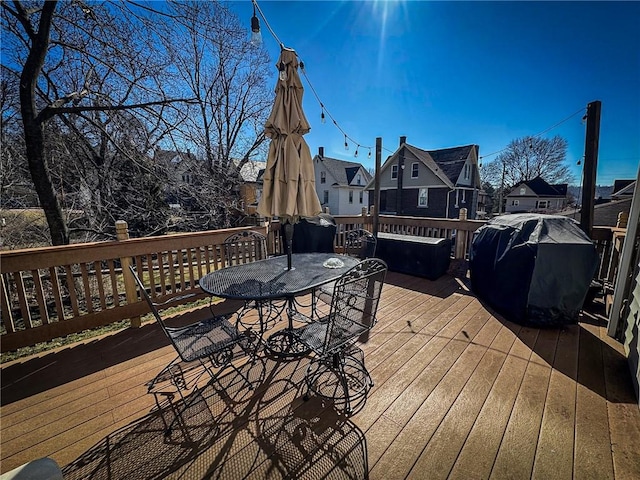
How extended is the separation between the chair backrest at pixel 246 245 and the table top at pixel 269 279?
666mm

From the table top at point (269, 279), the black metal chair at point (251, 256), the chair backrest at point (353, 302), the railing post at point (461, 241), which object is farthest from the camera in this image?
the railing post at point (461, 241)

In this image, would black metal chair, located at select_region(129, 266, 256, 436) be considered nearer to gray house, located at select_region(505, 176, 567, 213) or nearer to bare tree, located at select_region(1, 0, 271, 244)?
bare tree, located at select_region(1, 0, 271, 244)

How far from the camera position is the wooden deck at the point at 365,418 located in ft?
4.97

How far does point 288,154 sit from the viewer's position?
2426mm

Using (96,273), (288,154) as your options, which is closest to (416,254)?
(288,154)

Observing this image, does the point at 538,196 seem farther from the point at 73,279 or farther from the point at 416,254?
the point at 73,279

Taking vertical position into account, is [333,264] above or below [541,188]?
below

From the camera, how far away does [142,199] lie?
6438 millimetres

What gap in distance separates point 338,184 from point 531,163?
1945 centimetres

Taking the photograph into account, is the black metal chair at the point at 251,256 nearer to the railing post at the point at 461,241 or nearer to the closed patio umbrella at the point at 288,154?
the closed patio umbrella at the point at 288,154

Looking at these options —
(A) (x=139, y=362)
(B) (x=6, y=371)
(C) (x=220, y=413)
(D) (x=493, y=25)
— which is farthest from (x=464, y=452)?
(D) (x=493, y=25)

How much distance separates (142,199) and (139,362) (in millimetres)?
5216

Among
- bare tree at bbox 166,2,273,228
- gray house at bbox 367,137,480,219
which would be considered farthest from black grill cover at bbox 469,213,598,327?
gray house at bbox 367,137,480,219

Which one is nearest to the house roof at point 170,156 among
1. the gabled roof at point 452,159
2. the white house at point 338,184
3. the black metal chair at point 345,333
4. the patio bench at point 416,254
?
the patio bench at point 416,254
